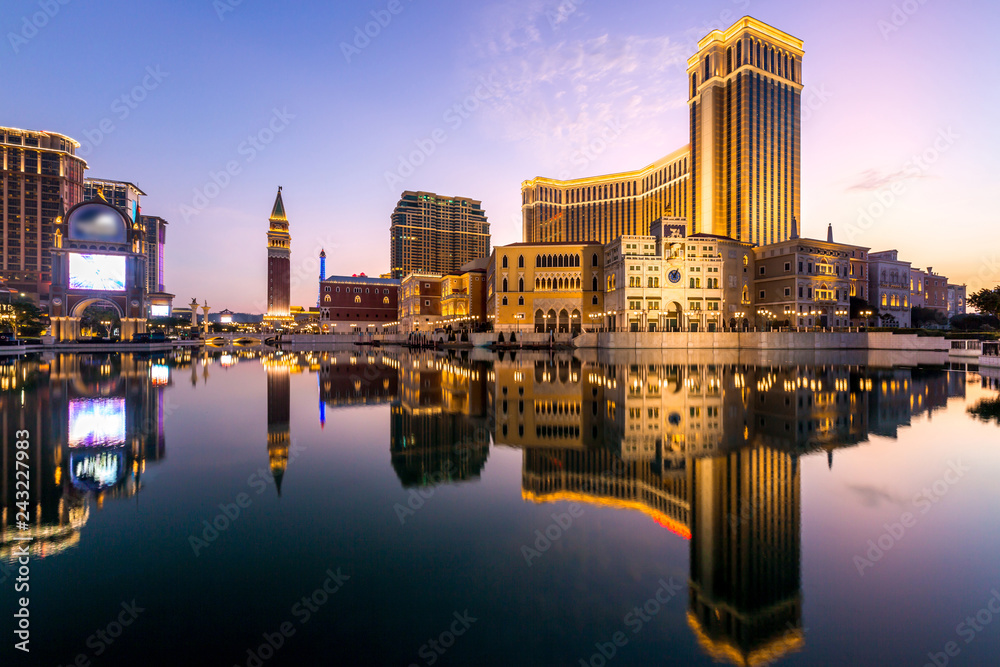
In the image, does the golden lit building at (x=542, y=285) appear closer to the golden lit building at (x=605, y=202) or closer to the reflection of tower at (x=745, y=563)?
the golden lit building at (x=605, y=202)

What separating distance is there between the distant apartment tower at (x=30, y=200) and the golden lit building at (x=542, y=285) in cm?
10489

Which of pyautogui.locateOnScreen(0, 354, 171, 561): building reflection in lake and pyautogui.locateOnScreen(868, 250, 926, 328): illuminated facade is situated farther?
A: pyautogui.locateOnScreen(868, 250, 926, 328): illuminated facade

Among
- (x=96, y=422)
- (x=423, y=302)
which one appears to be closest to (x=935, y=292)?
(x=423, y=302)

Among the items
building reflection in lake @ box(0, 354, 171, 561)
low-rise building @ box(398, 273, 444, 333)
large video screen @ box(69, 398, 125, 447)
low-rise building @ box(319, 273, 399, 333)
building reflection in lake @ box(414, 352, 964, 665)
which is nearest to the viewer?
building reflection in lake @ box(414, 352, 964, 665)

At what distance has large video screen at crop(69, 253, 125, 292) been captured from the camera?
67250 millimetres

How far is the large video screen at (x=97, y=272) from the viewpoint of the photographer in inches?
2648

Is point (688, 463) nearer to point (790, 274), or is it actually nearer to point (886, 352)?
point (886, 352)

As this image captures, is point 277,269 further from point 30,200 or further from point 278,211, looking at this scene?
point 30,200

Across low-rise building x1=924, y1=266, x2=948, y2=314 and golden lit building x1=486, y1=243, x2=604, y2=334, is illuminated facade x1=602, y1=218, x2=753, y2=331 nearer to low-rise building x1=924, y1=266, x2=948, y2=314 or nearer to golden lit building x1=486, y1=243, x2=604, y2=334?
golden lit building x1=486, y1=243, x2=604, y2=334

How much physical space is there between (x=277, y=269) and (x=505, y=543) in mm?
141302

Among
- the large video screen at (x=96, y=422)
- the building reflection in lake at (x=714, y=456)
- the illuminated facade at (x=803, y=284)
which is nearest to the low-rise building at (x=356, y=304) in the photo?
the illuminated facade at (x=803, y=284)

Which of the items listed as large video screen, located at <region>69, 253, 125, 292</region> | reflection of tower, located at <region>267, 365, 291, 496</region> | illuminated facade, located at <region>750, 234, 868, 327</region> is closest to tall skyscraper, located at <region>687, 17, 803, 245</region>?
illuminated facade, located at <region>750, 234, 868, 327</region>

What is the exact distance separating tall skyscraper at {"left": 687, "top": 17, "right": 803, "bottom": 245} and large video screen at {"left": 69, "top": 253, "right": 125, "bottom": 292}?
367 ft

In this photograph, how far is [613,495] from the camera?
7.18 m
